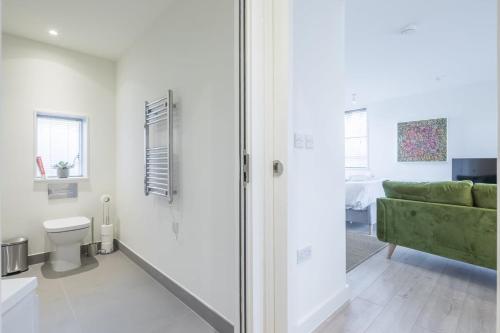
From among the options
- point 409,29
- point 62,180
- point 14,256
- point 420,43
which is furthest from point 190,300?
point 420,43

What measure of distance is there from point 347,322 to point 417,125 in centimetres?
491

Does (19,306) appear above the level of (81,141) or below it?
below

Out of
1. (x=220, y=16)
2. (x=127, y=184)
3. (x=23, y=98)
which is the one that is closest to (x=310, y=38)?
(x=220, y=16)

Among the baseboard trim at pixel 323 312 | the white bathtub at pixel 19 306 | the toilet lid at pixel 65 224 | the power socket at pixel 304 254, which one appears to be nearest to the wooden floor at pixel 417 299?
the baseboard trim at pixel 323 312

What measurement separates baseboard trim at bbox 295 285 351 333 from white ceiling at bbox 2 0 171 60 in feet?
8.44

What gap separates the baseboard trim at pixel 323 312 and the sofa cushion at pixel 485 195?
1354mm

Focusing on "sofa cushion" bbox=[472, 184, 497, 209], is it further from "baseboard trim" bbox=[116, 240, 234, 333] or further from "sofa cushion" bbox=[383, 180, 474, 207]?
"baseboard trim" bbox=[116, 240, 234, 333]

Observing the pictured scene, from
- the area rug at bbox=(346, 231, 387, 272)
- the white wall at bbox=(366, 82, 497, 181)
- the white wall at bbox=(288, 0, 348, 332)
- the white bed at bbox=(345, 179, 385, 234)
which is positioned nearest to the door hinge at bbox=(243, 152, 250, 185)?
the white wall at bbox=(288, 0, 348, 332)

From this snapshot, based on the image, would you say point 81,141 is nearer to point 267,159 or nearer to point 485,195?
point 267,159

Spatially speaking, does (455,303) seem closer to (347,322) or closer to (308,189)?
(347,322)

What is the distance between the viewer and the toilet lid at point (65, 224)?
Answer: 2391mm

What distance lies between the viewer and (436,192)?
2.35 metres

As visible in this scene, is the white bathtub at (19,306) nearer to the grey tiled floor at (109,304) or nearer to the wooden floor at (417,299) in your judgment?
the grey tiled floor at (109,304)

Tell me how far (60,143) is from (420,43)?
14.7 ft
